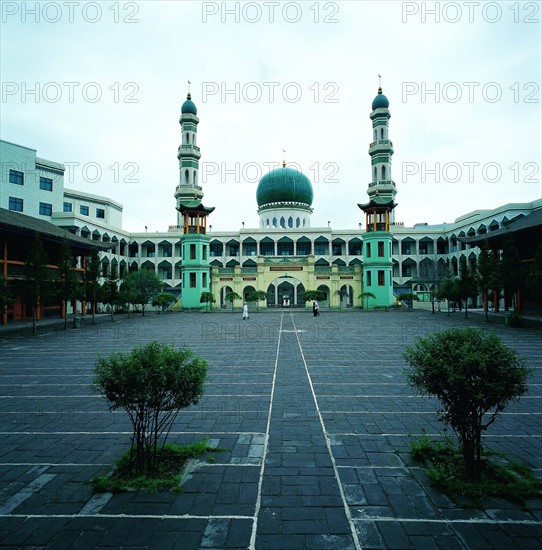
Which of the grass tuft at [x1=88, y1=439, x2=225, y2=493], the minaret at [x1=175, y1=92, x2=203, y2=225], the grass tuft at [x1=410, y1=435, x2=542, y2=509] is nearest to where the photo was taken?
the grass tuft at [x1=410, y1=435, x2=542, y2=509]

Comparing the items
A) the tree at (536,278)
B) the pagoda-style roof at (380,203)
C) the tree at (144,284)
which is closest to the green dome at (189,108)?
the tree at (144,284)

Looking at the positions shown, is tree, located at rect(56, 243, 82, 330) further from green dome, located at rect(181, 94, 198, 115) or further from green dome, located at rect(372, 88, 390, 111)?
green dome, located at rect(372, 88, 390, 111)

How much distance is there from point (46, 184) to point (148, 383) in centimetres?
4351

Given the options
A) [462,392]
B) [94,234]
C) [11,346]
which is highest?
[94,234]

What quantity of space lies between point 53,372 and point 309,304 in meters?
36.5

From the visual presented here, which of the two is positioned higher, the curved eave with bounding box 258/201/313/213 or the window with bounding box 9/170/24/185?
the curved eave with bounding box 258/201/313/213

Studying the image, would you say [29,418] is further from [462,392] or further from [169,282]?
[169,282]

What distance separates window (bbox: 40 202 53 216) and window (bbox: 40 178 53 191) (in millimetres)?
1643

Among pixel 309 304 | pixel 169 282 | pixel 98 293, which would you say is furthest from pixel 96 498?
pixel 169 282

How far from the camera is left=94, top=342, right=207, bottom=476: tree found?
4.37 metres

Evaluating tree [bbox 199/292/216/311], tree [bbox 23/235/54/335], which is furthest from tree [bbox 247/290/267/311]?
tree [bbox 23/235/54/335]

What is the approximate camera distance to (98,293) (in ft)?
92.6

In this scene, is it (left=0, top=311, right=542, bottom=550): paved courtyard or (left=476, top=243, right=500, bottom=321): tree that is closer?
(left=0, top=311, right=542, bottom=550): paved courtyard

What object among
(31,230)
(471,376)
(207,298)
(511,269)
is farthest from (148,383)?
(207,298)
